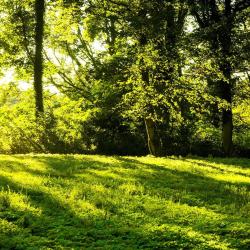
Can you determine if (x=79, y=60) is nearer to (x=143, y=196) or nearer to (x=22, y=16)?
(x=22, y=16)

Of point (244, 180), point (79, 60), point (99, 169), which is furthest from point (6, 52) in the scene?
point (244, 180)

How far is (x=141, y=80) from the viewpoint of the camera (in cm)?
2386

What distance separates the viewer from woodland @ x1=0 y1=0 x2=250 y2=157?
76.9 ft

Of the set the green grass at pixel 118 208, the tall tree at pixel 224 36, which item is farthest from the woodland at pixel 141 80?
the green grass at pixel 118 208

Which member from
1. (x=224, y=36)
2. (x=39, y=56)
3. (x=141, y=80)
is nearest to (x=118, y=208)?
(x=141, y=80)

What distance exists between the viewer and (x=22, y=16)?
36.2 m

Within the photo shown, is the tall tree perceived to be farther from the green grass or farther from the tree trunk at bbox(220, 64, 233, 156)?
the green grass

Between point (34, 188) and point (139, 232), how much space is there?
419 centimetres

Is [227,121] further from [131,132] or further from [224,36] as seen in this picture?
[131,132]

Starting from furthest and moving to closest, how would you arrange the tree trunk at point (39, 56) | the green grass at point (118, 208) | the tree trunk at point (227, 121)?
the tree trunk at point (39, 56), the tree trunk at point (227, 121), the green grass at point (118, 208)

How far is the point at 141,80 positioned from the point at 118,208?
45.8 feet

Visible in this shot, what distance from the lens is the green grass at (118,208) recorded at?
340 inches

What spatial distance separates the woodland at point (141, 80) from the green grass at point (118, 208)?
27.8ft

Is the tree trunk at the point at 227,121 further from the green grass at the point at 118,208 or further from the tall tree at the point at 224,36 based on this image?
the green grass at the point at 118,208
